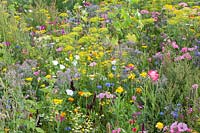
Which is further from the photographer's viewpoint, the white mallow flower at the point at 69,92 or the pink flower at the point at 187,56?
the pink flower at the point at 187,56

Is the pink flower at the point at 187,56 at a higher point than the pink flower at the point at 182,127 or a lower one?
higher

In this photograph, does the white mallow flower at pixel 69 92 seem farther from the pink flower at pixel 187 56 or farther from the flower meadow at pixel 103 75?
the pink flower at pixel 187 56

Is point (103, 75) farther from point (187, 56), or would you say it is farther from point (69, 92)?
point (187, 56)

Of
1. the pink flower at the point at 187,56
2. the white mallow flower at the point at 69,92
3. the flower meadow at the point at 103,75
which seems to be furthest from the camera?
the pink flower at the point at 187,56

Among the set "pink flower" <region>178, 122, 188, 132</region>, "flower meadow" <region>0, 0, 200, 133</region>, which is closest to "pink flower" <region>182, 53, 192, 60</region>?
"flower meadow" <region>0, 0, 200, 133</region>

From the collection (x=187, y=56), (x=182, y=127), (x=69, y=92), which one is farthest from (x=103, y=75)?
(x=182, y=127)

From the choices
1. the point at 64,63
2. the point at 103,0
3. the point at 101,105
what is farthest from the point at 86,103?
the point at 103,0

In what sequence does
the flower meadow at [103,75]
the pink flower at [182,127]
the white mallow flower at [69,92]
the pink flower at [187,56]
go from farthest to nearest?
the pink flower at [187,56]
the white mallow flower at [69,92]
the flower meadow at [103,75]
the pink flower at [182,127]

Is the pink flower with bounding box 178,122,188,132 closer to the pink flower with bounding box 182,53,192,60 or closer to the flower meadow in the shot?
the flower meadow

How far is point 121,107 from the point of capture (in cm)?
321

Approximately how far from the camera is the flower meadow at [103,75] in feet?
10.2

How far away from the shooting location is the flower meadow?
3.12m

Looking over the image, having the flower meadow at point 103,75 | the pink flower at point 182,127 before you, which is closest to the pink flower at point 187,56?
the flower meadow at point 103,75

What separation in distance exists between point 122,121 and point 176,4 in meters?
2.68
